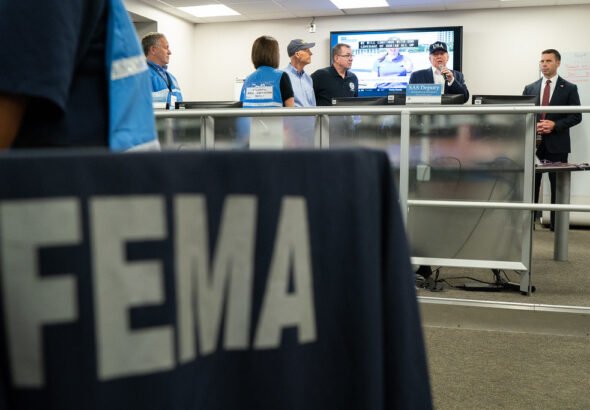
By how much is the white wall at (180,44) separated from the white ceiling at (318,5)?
121 mm

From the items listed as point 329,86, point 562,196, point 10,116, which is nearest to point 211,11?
point 329,86

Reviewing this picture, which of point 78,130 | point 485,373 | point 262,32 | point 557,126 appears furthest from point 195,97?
point 78,130

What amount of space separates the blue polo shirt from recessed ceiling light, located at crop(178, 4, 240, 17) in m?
3.82

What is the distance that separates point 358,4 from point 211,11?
210cm

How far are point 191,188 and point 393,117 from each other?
2.64 meters

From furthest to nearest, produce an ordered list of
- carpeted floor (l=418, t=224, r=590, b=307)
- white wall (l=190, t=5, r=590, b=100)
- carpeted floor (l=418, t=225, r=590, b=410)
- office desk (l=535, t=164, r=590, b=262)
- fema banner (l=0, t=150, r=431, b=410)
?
white wall (l=190, t=5, r=590, b=100)
office desk (l=535, t=164, r=590, b=262)
carpeted floor (l=418, t=224, r=590, b=307)
carpeted floor (l=418, t=225, r=590, b=410)
fema banner (l=0, t=150, r=431, b=410)

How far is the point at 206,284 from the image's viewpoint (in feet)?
1.75

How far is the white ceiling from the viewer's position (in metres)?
8.02

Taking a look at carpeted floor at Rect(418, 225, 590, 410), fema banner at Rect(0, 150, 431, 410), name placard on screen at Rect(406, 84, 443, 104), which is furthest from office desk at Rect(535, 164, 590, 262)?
fema banner at Rect(0, 150, 431, 410)

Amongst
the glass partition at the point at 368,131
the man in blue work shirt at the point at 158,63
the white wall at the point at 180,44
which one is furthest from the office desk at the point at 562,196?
the white wall at the point at 180,44

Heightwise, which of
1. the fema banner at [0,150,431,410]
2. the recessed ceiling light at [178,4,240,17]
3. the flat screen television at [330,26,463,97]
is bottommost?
the fema banner at [0,150,431,410]

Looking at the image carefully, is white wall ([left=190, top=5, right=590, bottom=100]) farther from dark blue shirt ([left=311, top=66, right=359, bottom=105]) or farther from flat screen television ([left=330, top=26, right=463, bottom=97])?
dark blue shirt ([left=311, top=66, right=359, bottom=105])

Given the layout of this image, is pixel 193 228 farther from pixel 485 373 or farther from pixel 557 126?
pixel 557 126

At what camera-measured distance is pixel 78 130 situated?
783 mm
